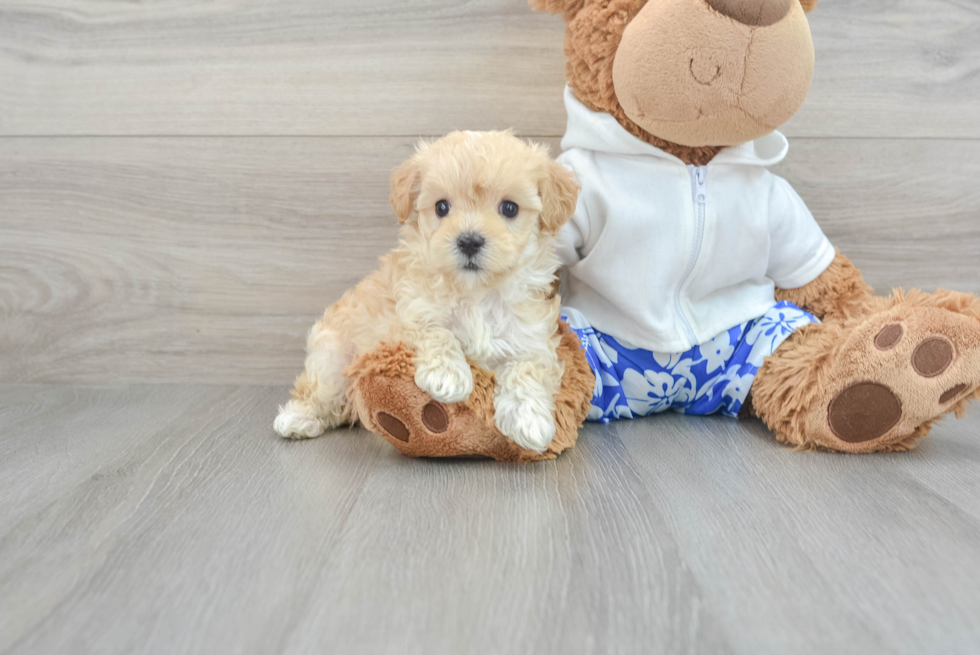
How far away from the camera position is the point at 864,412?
36.8 inches

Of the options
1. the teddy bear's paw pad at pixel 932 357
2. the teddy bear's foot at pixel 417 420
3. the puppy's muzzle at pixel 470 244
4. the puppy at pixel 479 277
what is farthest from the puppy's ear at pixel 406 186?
the teddy bear's paw pad at pixel 932 357

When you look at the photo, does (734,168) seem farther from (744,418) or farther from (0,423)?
(0,423)

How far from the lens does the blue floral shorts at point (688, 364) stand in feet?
3.52

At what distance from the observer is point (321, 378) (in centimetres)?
105

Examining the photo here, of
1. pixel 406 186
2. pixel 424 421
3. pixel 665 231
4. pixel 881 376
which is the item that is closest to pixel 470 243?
pixel 406 186

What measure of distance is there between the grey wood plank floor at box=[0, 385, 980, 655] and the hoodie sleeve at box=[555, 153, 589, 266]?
28 centimetres

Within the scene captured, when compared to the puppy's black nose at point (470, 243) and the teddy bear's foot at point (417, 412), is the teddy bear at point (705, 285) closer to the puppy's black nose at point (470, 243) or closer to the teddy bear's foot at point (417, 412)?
the teddy bear's foot at point (417, 412)

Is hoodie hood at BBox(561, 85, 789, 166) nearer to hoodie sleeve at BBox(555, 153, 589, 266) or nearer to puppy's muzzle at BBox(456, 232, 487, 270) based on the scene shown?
hoodie sleeve at BBox(555, 153, 589, 266)

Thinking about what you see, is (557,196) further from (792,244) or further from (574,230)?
(792,244)

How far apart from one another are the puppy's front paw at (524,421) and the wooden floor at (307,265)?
5 cm

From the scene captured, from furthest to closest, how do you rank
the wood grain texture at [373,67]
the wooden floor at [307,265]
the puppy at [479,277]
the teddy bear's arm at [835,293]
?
the wood grain texture at [373,67]
the teddy bear's arm at [835,293]
the puppy at [479,277]
the wooden floor at [307,265]

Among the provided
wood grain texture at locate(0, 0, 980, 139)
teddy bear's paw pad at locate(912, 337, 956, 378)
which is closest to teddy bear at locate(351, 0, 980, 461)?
teddy bear's paw pad at locate(912, 337, 956, 378)

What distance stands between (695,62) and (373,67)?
598 mm

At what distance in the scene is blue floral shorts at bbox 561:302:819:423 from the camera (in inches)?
42.2
